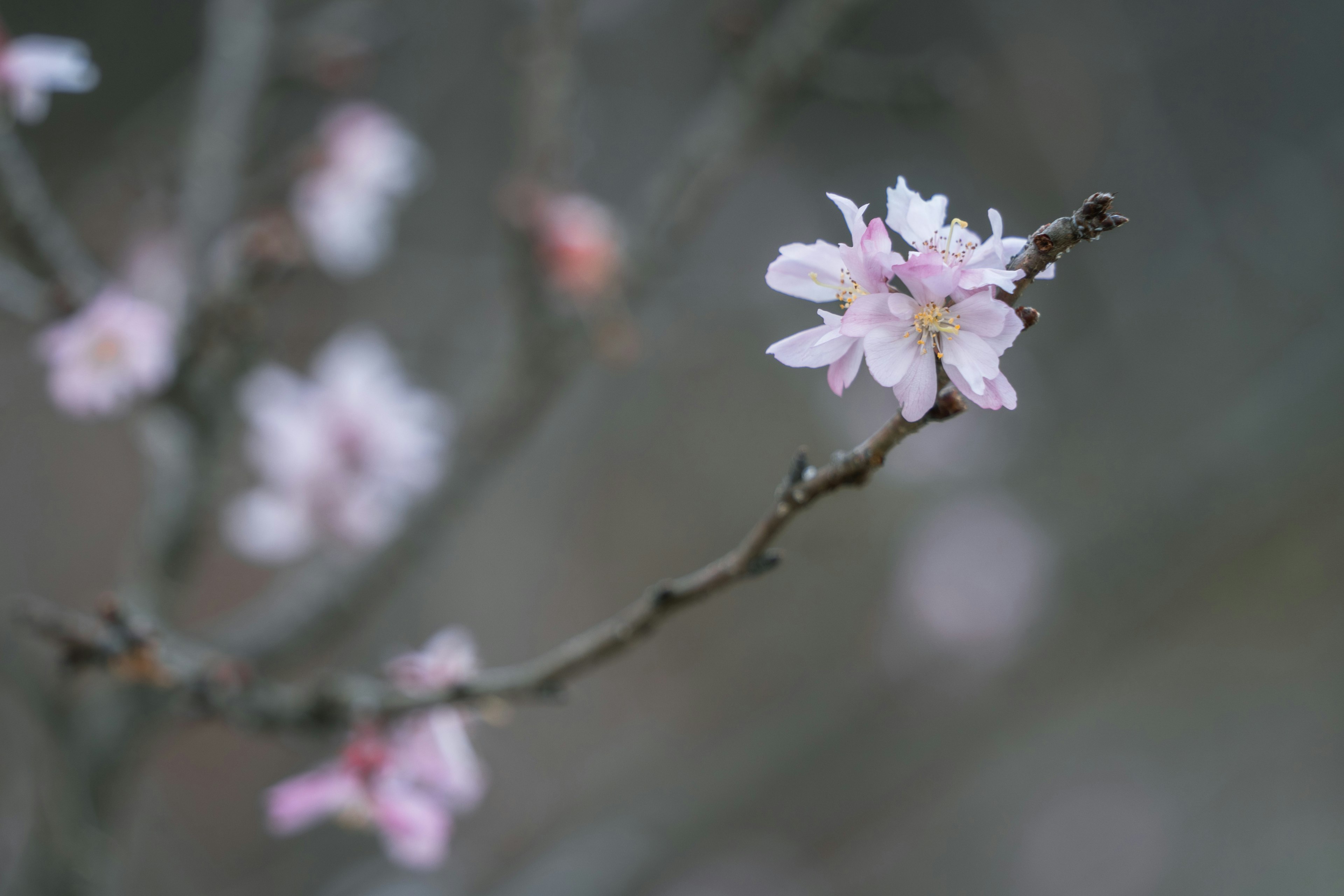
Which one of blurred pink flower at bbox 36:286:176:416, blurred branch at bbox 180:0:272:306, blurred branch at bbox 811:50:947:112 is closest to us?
blurred pink flower at bbox 36:286:176:416

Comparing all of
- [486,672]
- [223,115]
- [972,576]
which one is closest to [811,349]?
[486,672]

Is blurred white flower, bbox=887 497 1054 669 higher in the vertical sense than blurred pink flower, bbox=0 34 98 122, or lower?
lower

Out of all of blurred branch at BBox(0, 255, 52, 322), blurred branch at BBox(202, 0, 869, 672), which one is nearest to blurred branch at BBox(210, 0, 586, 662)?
blurred branch at BBox(202, 0, 869, 672)

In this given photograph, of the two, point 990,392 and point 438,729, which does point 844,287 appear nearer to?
point 990,392

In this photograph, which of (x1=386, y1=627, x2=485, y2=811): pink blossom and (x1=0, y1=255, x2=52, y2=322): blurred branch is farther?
(x1=0, y1=255, x2=52, y2=322): blurred branch

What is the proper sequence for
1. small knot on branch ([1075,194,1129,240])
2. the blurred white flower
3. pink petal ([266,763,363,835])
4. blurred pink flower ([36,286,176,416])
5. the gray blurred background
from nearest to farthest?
small knot on branch ([1075,194,1129,240])
pink petal ([266,763,363,835])
blurred pink flower ([36,286,176,416])
the gray blurred background
the blurred white flower

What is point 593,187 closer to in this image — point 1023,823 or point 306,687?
point 306,687

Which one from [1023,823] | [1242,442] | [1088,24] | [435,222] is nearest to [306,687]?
[1242,442]

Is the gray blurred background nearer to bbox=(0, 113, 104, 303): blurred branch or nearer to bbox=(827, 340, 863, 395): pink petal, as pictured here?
bbox=(0, 113, 104, 303): blurred branch
